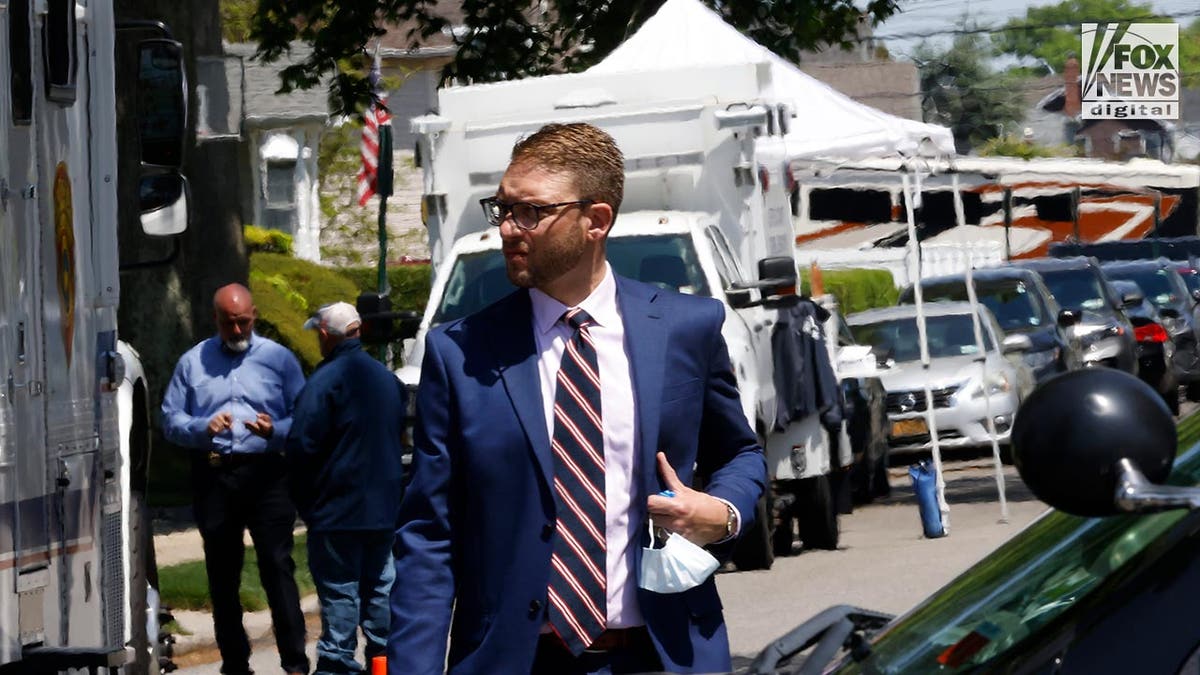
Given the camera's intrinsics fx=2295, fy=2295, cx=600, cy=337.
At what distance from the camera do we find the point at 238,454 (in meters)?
10.8

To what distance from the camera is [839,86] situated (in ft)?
319

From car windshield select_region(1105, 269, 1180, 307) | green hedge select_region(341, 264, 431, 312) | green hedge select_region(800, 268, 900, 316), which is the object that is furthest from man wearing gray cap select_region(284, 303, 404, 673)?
green hedge select_region(341, 264, 431, 312)

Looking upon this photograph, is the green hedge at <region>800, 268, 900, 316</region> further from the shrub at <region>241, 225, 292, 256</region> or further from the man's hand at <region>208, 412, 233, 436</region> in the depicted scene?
the man's hand at <region>208, 412, 233, 436</region>

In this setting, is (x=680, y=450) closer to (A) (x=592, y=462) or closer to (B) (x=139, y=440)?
(A) (x=592, y=462)

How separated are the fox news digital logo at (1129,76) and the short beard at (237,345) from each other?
9152cm

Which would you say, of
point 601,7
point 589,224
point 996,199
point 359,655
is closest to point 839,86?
point 996,199

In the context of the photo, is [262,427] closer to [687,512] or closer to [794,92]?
[687,512]

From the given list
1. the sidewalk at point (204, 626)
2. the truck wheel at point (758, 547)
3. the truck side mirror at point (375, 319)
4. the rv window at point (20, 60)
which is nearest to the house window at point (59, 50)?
the rv window at point (20, 60)

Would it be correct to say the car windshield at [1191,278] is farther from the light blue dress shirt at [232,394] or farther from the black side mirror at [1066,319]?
the light blue dress shirt at [232,394]

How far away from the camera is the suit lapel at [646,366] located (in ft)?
14.4

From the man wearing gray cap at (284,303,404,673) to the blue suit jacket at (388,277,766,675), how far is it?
570 cm

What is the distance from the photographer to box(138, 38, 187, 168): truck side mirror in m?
7.03

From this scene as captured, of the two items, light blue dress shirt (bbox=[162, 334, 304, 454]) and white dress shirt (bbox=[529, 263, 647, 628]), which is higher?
white dress shirt (bbox=[529, 263, 647, 628])

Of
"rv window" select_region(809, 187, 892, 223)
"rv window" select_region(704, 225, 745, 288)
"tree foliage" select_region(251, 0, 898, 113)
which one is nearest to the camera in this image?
"rv window" select_region(704, 225, 745, 288)
